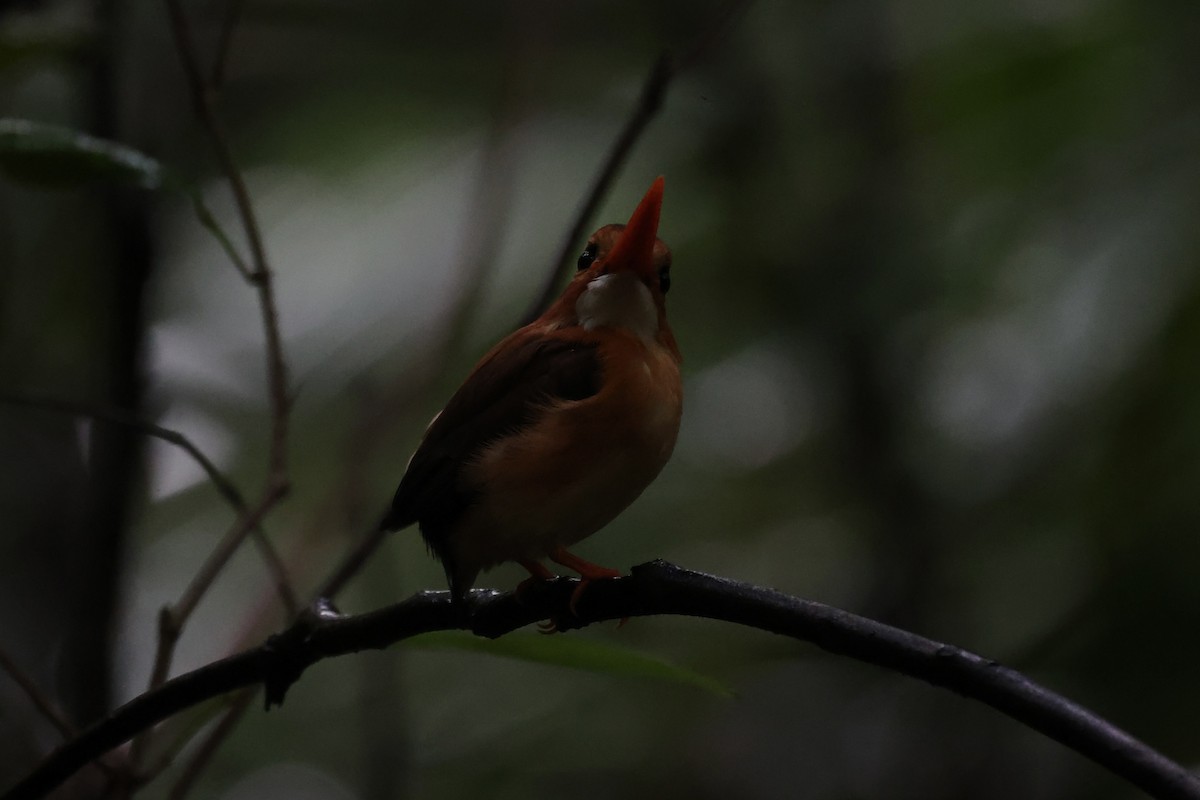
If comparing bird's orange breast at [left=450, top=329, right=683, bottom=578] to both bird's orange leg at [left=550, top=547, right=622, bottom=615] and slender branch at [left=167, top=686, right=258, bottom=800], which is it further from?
slender branch at [left=167, top=686, right=258, bottom=800]

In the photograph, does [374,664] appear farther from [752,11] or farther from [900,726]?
[752,11]

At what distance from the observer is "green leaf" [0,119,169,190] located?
1300mm

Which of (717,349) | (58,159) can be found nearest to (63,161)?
(58,159)

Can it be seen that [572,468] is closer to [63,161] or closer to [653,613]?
[653,613]

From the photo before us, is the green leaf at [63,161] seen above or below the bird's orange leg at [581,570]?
above

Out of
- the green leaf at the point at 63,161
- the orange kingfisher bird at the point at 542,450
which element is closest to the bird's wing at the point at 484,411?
the orange kingfisher bird at the point at 542,450

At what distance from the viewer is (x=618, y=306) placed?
1.51 m

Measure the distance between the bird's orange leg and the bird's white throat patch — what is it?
297mm

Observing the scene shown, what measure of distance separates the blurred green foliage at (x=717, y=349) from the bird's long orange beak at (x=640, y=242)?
0.76 m

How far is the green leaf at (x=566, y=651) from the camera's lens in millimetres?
1152

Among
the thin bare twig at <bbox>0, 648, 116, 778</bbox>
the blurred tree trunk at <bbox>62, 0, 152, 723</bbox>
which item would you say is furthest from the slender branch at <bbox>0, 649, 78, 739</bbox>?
the blurred tree trunk at <bbox>62, 0, 152, 723</bbox>

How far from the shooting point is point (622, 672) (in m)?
1.22

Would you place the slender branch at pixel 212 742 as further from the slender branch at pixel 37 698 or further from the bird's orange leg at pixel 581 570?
the bird's orange leg at pixel 581 570

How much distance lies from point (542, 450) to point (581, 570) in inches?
5.7
